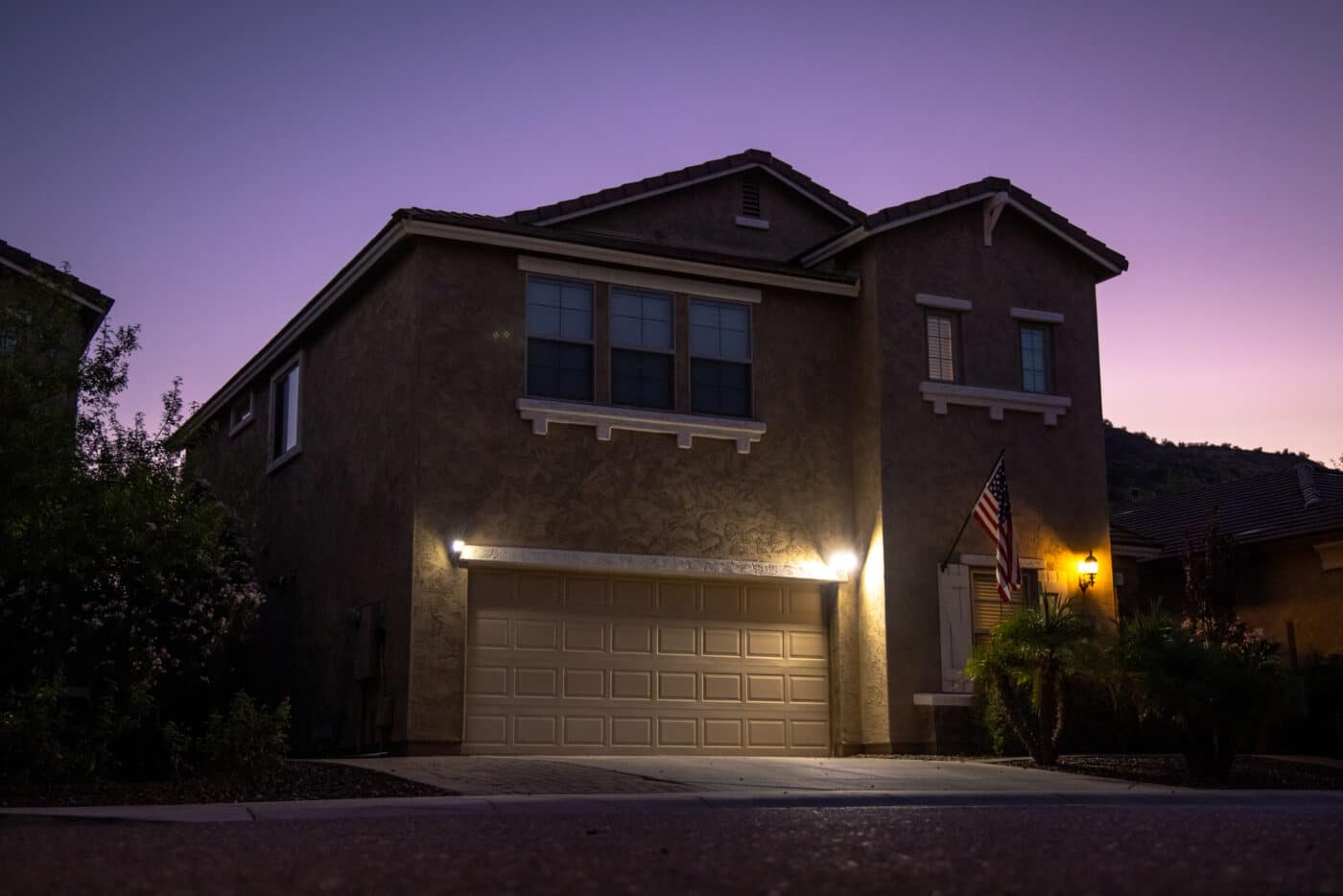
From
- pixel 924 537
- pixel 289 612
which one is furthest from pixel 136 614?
pixel 924 537

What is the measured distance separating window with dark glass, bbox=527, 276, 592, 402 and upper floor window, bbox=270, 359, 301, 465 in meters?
5.51

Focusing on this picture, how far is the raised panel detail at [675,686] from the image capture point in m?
18.5

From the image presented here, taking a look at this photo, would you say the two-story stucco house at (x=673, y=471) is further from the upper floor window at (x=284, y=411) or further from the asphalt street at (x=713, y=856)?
the asphalt street at (x=713, y=856)

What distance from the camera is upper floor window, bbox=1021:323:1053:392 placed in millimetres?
21000

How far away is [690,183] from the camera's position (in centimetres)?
2195

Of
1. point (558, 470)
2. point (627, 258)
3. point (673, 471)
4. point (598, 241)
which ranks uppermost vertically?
point (598, 241)

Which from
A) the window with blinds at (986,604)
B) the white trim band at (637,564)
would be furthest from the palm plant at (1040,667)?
the white trim band at (637,564)

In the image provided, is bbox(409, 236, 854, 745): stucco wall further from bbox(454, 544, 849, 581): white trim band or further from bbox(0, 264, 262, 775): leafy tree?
bbox(0, 264, 262, 775): leafy tree

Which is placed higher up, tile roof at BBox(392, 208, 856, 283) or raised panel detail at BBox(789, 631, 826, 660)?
tile roof at BBox(392, 208, 856, 283)

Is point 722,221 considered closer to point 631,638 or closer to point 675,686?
point 631,638

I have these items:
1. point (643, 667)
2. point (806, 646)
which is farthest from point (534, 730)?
point (806, 646)

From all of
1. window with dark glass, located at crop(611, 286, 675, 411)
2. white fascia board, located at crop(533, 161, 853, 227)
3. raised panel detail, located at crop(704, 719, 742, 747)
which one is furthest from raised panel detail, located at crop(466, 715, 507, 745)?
white fascia board, located at crop(533, 161, 853, 227)

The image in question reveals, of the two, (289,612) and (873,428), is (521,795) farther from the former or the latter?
(289,612)

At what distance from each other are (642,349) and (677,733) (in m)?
4.82
